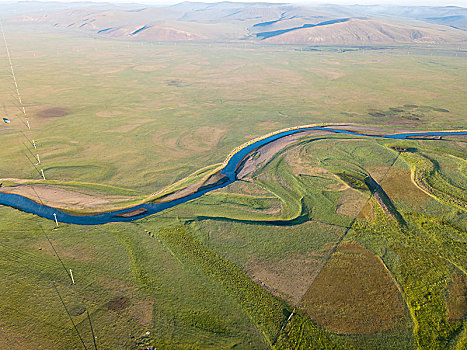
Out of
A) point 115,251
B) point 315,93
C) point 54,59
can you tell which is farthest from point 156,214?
point 54,59

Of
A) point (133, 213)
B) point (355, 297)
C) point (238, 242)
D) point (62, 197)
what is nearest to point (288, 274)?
point (355, 297)

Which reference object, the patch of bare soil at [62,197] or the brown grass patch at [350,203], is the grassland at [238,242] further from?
the patch of bare soil at [62,197]

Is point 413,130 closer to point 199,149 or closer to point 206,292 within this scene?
point 199,149

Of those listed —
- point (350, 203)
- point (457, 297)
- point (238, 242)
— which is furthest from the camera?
point (350, 203)

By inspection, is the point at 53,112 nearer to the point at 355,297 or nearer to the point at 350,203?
the point at 350,203

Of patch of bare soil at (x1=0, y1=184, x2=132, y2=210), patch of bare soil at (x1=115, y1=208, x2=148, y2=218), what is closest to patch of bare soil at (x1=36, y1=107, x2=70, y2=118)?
patch of bare soil at (x1=0, y1=184, x2=132, y2=210)

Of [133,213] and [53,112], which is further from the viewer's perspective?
[53,112]

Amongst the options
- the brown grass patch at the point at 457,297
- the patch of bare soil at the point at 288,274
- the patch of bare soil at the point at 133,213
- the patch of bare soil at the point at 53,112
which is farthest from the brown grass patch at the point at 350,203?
the patch of bare soil at the point at 53,112
